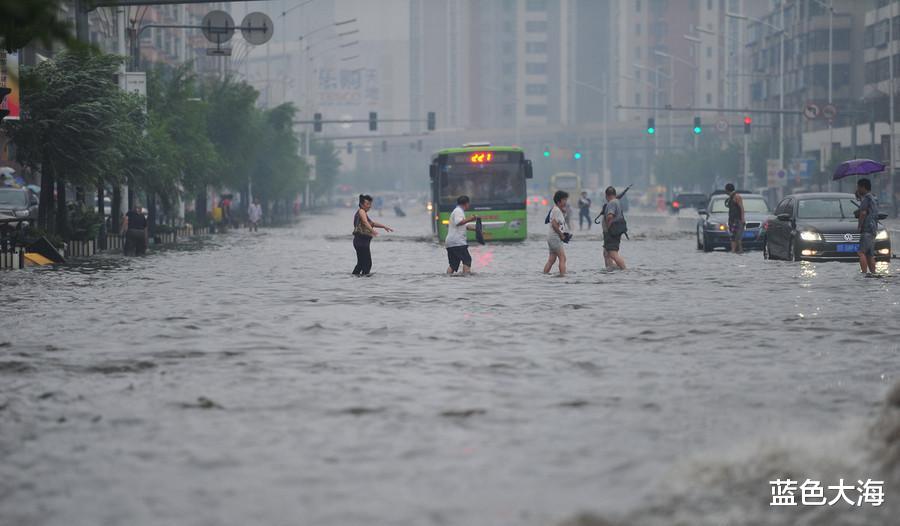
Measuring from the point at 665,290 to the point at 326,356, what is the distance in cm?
1072

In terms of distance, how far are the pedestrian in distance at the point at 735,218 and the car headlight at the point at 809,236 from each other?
542 centimetres

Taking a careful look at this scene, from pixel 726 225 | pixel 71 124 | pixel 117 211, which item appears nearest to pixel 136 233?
pixel 71 124

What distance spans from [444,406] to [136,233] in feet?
103

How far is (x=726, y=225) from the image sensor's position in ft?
132

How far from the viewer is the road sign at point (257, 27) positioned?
43.6 meters

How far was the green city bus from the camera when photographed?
158 feet

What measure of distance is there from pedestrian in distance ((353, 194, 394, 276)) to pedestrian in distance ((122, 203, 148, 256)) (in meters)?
13.1

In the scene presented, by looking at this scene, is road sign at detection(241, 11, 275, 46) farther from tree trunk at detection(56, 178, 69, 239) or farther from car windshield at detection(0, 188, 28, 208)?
car windshield at detection(0, 188, 28, 208)

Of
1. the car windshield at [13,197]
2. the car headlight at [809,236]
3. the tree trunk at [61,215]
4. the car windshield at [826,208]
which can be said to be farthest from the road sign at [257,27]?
the car headlight at [809,236]

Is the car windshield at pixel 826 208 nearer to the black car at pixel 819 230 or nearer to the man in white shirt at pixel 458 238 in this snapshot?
the black car at pixel 819 230

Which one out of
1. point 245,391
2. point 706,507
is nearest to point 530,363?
point 245,391

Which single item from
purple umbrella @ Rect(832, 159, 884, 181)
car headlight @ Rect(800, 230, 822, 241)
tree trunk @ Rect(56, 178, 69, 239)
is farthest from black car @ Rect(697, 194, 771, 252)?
tree trunk @ Rect(56, 178, 69, 239)

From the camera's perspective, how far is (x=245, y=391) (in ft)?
39.8

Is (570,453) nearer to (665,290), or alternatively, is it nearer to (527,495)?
(527,495)
